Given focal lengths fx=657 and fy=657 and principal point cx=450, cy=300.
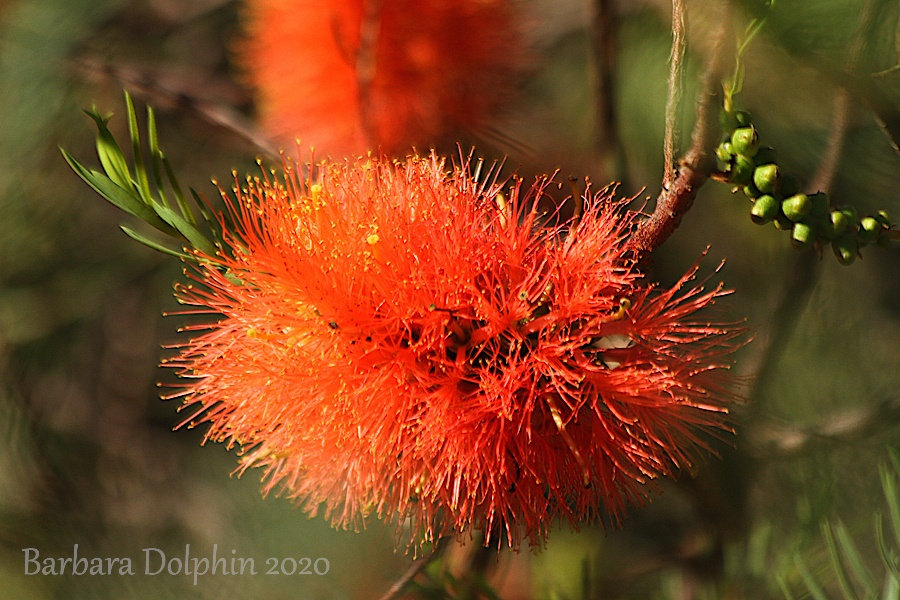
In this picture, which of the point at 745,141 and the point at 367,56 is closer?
the point at 745,141

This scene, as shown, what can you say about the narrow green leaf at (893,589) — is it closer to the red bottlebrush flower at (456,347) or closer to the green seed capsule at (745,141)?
the red bottlebrush flower at (456,347)

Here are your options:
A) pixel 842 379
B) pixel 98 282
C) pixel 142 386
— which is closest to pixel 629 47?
Result: pixel 842 379

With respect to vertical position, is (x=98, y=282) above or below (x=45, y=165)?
below

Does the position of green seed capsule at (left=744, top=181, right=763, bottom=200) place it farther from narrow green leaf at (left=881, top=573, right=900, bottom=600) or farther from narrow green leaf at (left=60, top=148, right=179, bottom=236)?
narrow green leaf at (left=60, top=148, right=179, bottom=236)

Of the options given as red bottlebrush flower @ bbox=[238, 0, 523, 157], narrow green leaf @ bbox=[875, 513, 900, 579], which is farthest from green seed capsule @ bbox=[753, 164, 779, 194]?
red bottlebrush flower @ bbox=[238, 0, 523, 157]

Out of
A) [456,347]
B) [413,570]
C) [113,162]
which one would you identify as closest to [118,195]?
[113,162]

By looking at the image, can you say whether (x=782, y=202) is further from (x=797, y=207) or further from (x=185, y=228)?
(x=185, y=228)

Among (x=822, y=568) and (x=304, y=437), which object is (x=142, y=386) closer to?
(x=304, y=437)
